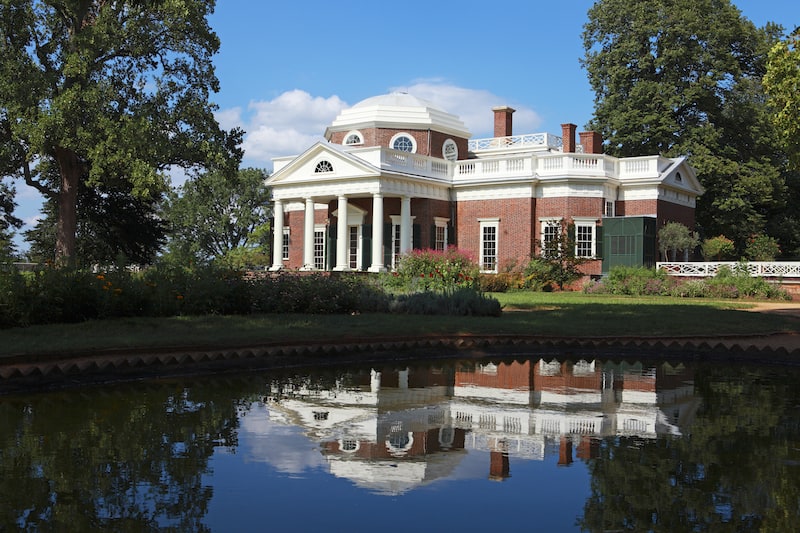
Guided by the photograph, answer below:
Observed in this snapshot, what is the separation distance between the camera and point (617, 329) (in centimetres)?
1477

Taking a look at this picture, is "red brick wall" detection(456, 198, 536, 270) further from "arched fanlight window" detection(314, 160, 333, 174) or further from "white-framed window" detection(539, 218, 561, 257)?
"arched fanlight window" detection(314, 160, 333, 174)

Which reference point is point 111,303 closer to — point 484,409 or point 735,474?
point 484,409

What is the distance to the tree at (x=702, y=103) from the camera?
41.1 m

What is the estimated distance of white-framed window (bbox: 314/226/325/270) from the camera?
131ft

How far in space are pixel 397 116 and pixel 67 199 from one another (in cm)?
1752

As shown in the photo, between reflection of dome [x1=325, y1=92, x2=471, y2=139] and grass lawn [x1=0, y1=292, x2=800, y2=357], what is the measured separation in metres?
22.1

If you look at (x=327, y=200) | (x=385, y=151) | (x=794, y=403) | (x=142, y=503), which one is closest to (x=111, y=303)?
(x=142, y=503)

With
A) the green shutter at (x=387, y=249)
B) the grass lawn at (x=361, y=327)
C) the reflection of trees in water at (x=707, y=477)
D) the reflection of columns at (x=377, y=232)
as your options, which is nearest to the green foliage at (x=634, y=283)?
the grass lawn at (x=361, y=327)

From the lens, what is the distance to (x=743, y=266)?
29.8 meters

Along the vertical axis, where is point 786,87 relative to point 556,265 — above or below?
above

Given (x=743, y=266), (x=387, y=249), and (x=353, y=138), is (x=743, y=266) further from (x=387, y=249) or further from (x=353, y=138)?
(x=353, y=138)

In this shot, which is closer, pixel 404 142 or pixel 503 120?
pixel 404 142

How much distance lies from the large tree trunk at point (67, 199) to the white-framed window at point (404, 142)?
52.4 feet

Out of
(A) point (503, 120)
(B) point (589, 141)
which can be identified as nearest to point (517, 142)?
(A) point (503, 120)
